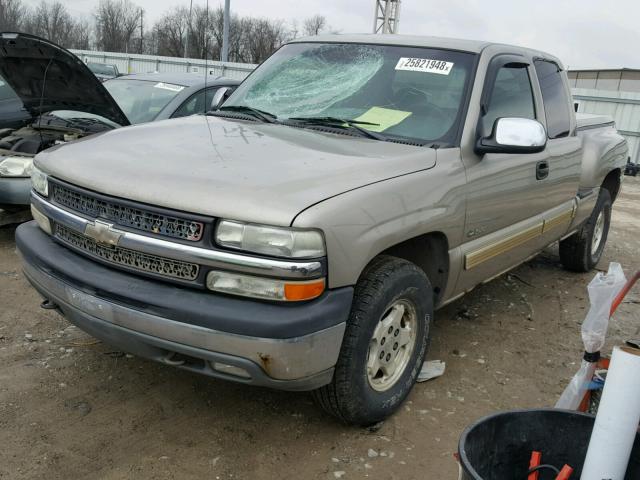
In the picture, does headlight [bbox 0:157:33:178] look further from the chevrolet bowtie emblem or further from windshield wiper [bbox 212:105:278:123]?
the chevrolet bowtie emblem

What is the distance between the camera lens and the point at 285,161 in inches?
108

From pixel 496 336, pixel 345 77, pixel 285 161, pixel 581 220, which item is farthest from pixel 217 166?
pixel 581 220

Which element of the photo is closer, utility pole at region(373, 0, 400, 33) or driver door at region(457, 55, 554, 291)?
driver door at region(457, 55, 554, 291)

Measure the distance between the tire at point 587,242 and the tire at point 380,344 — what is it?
120 inches

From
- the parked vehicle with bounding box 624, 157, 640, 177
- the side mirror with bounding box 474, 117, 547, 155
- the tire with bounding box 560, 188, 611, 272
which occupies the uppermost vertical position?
the side mirror with bounding box 474, 117, 547, 155

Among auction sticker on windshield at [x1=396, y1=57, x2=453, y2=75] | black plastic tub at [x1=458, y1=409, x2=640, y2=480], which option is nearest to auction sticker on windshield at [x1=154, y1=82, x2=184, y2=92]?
auction sticker on windshield at [x1=396, y1=57, x2=453, y2=75]

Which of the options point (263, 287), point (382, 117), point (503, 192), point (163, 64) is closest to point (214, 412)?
point (263, 287)

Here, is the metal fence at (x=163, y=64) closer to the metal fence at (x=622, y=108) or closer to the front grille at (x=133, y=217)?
the metal fence at (x=622, y=108)

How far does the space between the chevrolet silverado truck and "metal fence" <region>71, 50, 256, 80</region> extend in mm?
18147

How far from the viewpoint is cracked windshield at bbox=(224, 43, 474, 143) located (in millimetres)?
3396

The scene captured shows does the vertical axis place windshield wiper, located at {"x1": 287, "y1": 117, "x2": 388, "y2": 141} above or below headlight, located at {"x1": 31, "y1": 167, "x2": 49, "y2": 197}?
above

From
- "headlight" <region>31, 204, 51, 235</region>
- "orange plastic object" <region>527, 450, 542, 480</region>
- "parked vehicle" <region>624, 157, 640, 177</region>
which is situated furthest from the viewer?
"parked vehicle" <region>624, 157, 640, 177</region>

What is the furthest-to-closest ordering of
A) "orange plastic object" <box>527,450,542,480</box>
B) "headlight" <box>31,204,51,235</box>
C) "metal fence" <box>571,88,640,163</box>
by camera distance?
"metal fence" <box>571,88,640,163</box>, "headlight" <box>31,204,51,235</box>, "orange plastic object" <box>527,450,542,480</box>

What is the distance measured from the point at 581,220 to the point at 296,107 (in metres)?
2.87
